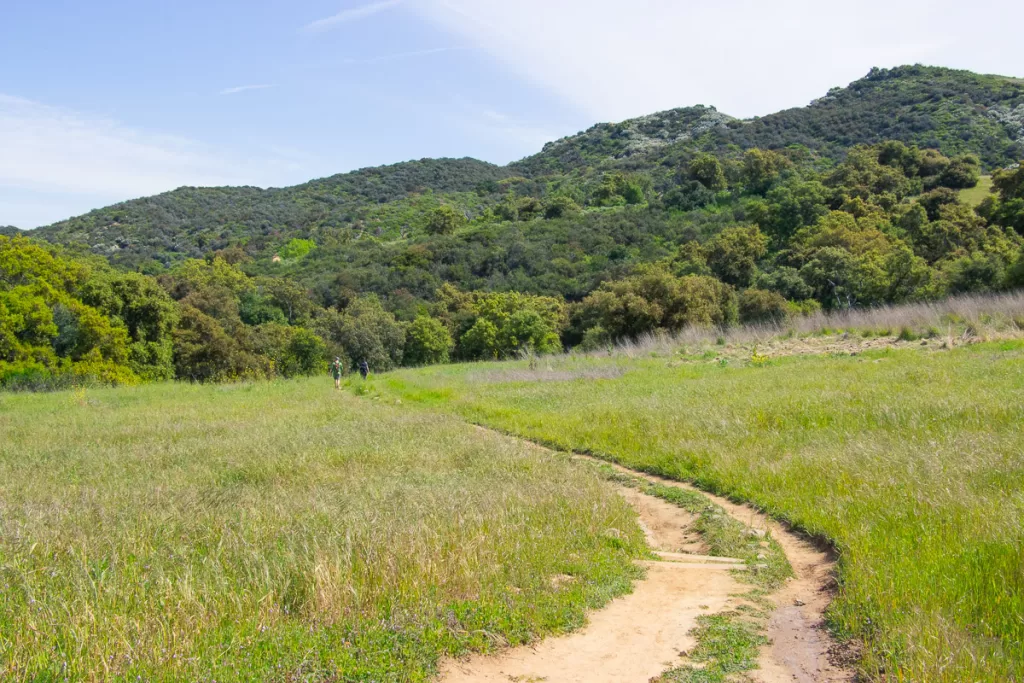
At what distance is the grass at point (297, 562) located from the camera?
13.2 ft

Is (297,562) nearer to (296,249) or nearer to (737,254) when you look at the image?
(737,254)

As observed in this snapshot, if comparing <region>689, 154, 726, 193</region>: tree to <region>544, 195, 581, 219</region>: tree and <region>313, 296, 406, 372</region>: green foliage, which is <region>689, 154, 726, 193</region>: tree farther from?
<region>313, 296, 406, 372</region>: green foliage

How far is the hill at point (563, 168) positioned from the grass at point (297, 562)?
74.1m

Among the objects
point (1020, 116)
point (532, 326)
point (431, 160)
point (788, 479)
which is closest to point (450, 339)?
point (532, 326)

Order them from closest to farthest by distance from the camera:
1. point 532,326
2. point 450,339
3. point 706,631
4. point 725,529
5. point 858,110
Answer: point 706,631
point 725,529
point 532,326
point 450,339
point 858,110

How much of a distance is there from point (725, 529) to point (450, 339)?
43.9 m

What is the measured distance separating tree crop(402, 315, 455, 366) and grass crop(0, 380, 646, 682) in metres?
37.6

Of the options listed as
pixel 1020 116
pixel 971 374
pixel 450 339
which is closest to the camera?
pixel 971 374

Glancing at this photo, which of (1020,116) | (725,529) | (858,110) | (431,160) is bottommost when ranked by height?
(725,529)

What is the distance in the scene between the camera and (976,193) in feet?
163

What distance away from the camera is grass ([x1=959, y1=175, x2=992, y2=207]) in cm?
4625

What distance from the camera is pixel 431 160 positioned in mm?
158000

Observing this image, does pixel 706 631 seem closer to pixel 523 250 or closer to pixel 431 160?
pixel 523 250

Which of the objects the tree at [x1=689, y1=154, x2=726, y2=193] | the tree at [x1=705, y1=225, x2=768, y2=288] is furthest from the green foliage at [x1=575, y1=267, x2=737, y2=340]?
the tree at [x1=689, y1=154, x2=726, y2=193]
